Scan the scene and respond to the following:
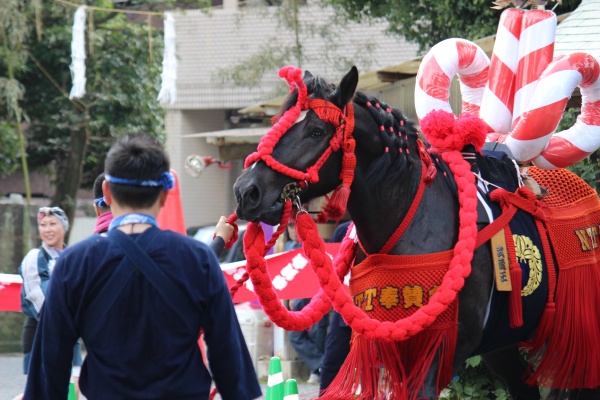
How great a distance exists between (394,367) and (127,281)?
1.87 m

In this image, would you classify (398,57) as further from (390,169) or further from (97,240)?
(97,240)

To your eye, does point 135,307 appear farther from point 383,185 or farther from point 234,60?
point 234,60

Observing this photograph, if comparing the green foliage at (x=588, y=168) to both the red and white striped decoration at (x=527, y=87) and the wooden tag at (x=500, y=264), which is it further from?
the wooden tag at (x=500, y=264)

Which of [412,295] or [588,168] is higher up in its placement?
[588,168]

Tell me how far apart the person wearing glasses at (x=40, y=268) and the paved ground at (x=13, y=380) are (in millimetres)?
2499

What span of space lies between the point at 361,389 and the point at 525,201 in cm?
130

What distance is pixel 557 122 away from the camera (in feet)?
18.8

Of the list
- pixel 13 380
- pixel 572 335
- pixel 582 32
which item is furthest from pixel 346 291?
pixel 13 380

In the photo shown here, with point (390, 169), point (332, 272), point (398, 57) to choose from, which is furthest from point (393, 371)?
point (398, 57)

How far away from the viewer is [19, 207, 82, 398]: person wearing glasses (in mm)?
7156

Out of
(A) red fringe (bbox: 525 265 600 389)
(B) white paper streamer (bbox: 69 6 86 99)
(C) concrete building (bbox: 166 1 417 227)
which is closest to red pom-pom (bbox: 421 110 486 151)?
(A) red fringe (bbox: 525 265 600 389)

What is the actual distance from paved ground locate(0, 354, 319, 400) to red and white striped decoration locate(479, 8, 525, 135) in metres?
3.73

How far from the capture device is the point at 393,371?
4.91 meters

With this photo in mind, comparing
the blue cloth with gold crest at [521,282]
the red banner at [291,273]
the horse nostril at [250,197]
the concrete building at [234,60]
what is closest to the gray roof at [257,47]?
the concrete building at [234,60]
